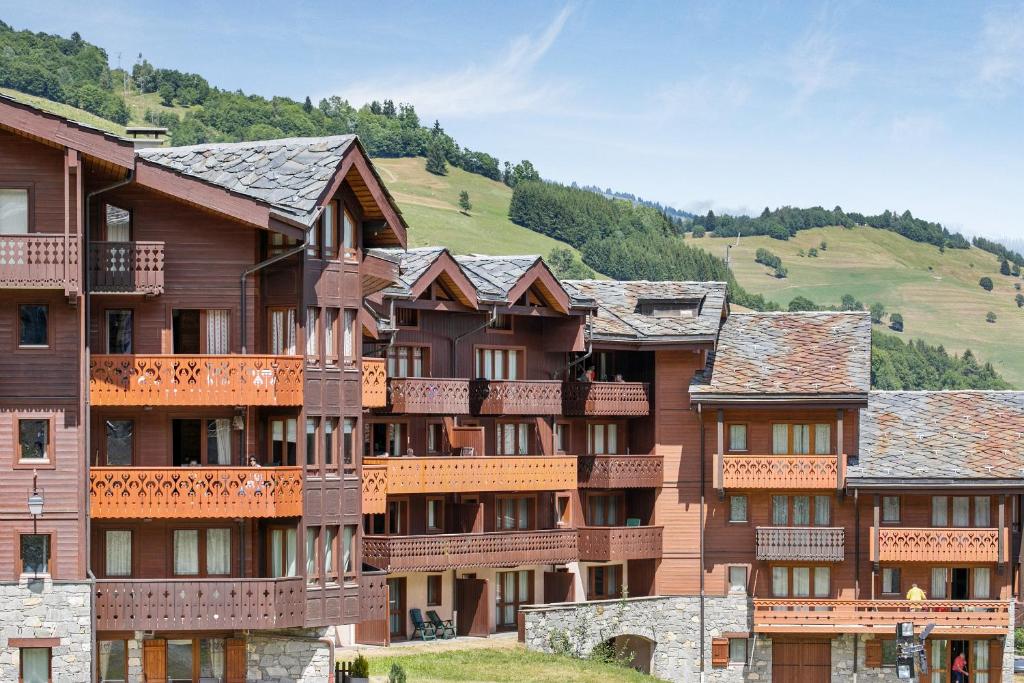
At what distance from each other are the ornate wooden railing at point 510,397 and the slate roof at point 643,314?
3501 mm

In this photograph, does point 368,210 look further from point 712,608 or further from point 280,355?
point 712,608

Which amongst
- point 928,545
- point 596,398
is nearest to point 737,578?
point 928,545

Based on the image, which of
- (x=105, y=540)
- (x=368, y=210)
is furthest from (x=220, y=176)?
(x=105, y=540)

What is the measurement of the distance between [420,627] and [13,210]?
23.6 metres

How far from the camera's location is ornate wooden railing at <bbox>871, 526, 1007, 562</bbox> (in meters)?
75.2

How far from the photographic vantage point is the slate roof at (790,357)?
74.9 m

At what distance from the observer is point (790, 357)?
254 ft

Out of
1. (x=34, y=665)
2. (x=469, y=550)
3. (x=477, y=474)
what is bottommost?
(x=34, y=665)

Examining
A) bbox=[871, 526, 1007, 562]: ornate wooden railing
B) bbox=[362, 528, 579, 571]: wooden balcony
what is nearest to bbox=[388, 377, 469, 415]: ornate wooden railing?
bbox=[362, 528, 579, 571]: wooden balcony

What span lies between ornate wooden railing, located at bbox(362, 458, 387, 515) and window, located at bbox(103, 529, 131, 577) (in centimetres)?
625

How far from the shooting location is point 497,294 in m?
71.0

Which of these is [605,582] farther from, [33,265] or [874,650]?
[33,265]

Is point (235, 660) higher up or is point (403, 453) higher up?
point (403, 453)

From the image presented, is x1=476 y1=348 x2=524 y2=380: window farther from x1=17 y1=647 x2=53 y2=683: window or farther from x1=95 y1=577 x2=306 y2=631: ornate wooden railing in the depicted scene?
x1=17 y1=647 x2=53 y2=683: window
